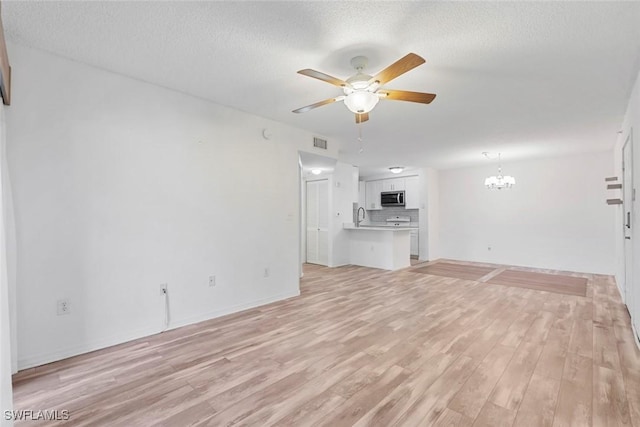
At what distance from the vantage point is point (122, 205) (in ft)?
9.29

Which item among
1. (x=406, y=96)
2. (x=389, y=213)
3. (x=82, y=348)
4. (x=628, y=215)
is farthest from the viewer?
(x=389, y=213)

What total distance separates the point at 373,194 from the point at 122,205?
7.57 meters

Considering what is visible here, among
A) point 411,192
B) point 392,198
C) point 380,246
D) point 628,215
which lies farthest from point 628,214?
point 392,198

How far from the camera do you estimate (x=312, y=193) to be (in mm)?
7293

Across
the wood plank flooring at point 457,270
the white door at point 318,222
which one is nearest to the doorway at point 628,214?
the wood plank flooring at point 457,270

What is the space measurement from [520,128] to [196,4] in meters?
4.50

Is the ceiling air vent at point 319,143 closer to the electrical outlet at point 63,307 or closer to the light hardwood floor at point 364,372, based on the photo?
the light hardwood floor at point 364,372

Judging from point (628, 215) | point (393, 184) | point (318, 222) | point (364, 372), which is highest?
point (393, 184)

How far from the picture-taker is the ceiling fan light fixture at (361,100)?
2.42 m

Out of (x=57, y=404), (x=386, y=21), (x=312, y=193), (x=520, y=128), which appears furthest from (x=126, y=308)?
(x=520, y=128)

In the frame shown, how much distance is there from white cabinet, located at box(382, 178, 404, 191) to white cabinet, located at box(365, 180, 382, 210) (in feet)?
0.61

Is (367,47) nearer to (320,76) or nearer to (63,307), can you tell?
(320,76)

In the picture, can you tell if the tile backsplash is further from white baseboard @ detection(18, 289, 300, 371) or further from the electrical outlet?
the electrical outlet

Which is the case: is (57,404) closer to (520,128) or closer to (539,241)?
(520,128)
